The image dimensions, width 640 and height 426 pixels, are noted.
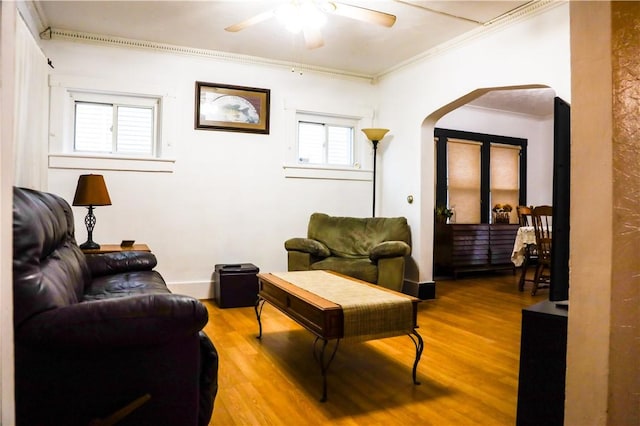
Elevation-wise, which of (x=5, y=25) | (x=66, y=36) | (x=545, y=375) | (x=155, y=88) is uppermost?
(x=66, y=36)

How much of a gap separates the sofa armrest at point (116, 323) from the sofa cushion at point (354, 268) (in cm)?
254

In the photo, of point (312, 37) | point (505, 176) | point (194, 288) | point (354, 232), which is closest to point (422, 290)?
point (354, 232)

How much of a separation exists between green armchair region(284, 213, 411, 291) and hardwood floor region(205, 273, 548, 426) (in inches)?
22.1

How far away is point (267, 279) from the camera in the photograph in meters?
3.00

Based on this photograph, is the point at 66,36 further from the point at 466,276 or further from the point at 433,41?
the point at 466,276

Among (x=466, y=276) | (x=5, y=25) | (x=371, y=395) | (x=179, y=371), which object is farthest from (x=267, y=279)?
(x=466, y=276)

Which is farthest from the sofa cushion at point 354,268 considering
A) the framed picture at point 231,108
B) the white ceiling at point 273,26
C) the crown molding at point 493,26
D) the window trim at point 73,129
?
the crown molding at point 493,26

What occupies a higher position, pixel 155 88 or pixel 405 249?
pixel 155 88

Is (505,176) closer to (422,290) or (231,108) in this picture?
(422,290)

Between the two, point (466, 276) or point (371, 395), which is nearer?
point (371, 395)

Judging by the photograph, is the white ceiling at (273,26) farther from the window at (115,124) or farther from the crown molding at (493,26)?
the window at (115,124)

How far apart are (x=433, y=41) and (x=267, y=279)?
116 inches

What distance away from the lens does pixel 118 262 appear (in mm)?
3018

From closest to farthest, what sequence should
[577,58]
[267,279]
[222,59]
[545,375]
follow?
[577,58]
[545,375]
[267,279]
[222,59]
